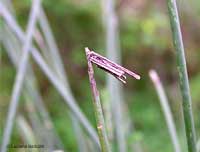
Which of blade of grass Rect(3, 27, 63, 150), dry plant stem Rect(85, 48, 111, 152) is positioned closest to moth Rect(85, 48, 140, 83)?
dry plant stem Rect(85, 48, 111, 152)

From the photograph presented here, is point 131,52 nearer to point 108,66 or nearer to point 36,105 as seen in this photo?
point 36,105

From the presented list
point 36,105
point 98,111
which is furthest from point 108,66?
point 36,105

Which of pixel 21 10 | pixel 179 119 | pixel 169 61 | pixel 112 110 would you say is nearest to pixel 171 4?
pixel 112 110

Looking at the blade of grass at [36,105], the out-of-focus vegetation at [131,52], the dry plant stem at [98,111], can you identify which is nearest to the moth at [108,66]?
the dry plant stem at [98,111]

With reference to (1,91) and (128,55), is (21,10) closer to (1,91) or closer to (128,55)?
(1,91)

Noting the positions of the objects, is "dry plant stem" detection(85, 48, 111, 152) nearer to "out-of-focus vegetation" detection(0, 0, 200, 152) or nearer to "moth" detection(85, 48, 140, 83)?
"moth" detection(85, 48, 140, 83)

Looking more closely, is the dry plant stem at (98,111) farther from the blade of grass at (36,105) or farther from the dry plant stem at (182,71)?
the blade of grass at (36,105)
